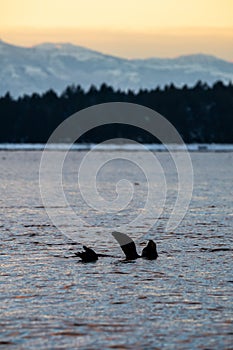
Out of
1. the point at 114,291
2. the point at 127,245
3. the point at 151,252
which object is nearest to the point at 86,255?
the point at 127,245

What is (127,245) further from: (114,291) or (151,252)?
(114,291)

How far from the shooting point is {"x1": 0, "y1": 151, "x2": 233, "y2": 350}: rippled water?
21.0 m

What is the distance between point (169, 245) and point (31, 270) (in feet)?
28.3

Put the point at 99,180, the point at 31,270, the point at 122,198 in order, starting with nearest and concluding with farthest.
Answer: the point at 31,270, the point at 122,198, the point at 99,180

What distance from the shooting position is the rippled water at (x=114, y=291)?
2103 centimetres

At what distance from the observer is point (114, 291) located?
85.3 feet

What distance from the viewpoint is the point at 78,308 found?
2377 cm

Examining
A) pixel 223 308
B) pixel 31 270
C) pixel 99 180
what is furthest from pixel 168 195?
pixel 223 308

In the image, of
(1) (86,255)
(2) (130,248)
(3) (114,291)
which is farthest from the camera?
(2) (130,248)

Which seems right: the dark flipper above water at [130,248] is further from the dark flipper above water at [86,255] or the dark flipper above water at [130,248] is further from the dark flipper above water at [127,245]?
the dark flipper above water at [86,255]

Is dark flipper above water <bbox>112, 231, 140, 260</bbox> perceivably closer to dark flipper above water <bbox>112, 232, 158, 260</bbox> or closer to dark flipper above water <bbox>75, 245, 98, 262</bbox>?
dark flipper above water <bbox>112, 232, 158, 260</bbox>

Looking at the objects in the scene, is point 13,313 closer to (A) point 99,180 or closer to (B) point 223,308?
(B) point 223,308

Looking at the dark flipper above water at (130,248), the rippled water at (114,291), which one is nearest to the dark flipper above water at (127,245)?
the dark flipper above water at (130,248)

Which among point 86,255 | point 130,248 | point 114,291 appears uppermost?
point 130,248
